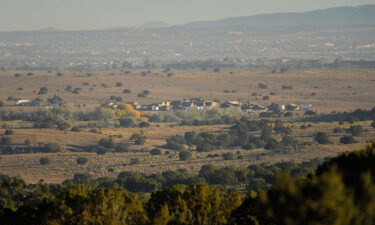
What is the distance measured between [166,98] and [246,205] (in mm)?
91897

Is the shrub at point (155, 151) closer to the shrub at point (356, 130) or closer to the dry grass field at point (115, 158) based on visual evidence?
the dry grass field at point (115, 158)

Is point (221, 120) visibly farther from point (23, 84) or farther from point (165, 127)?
point (23, 84)

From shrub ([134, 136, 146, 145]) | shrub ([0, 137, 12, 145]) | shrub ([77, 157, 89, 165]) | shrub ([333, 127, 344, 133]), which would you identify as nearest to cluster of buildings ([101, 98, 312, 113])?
shrub ([333, 127, 344, 133])

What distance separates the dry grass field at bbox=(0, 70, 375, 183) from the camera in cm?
5684

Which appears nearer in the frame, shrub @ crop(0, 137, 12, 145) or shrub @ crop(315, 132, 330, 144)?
shrub @ crop(315, 132, 330, 144)

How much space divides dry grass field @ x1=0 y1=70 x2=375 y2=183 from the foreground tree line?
25.4m

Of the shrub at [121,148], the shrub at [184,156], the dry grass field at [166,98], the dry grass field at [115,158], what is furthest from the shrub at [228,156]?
the shrub at [121,148]

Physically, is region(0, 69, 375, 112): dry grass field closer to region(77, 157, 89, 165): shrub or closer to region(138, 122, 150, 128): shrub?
region(138, 122, 150, 128): shrub

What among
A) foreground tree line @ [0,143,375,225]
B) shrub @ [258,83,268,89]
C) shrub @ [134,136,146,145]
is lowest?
shrub @ [258,83,268,89]

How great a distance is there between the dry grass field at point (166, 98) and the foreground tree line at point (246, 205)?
25402 mm

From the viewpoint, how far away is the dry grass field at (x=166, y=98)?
5684 cm

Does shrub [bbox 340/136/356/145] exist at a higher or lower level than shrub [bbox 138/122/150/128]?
higher

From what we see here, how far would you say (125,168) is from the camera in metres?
55.9

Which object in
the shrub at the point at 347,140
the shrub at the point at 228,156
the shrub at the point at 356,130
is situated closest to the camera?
the shrub at the point at 228,156
